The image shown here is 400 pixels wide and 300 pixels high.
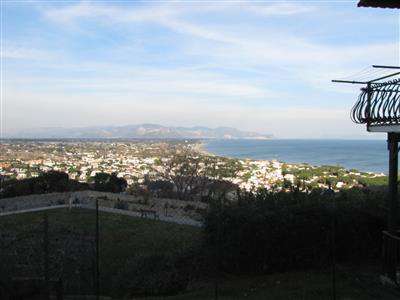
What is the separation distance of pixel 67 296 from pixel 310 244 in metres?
4.47

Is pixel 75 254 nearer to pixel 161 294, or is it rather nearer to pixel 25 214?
pixel 161 294

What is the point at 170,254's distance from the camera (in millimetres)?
10883

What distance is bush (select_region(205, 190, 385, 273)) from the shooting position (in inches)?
377

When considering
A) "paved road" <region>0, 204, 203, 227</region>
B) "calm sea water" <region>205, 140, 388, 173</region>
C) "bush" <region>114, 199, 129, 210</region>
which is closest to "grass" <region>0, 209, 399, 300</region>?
"paved road" <region>0, 204, 203, 227</region>

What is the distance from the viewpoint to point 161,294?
31.2 feet

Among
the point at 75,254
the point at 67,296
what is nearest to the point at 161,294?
the point at 67,296

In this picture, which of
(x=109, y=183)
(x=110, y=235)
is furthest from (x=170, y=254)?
(x=109, y=183)

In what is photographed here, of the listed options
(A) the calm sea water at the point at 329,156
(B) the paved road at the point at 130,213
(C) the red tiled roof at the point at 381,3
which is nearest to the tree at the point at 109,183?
(B) the paved road at the point at 130,213

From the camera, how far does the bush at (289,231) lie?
9570mm

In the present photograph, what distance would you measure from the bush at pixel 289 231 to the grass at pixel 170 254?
341 millimetres

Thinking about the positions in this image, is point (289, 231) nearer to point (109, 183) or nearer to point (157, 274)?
point (157, 274)

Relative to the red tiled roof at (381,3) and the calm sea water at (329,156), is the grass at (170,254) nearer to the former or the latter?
the red tiled roof at (381,3)

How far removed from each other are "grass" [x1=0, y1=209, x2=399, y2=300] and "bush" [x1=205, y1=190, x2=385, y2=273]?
→ 341 mm

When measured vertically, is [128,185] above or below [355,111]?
below
